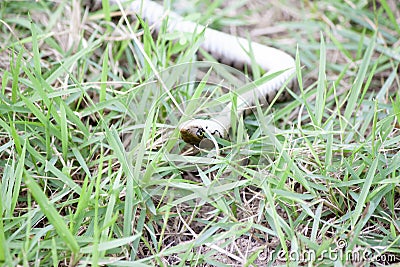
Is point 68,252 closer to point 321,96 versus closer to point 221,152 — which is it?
point 221,152

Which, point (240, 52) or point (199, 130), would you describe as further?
point (240, 52)

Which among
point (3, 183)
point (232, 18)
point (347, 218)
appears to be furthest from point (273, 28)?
point (3, 183)

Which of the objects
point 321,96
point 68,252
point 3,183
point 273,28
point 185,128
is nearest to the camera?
point 68,252

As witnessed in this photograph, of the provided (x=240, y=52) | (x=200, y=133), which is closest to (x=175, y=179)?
(x=200, y=133)

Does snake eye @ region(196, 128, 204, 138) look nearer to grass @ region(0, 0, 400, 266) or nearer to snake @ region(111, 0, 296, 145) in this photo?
grass @ region(0, 0, 400, 266)

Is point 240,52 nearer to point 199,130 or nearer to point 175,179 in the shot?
point 199,130
